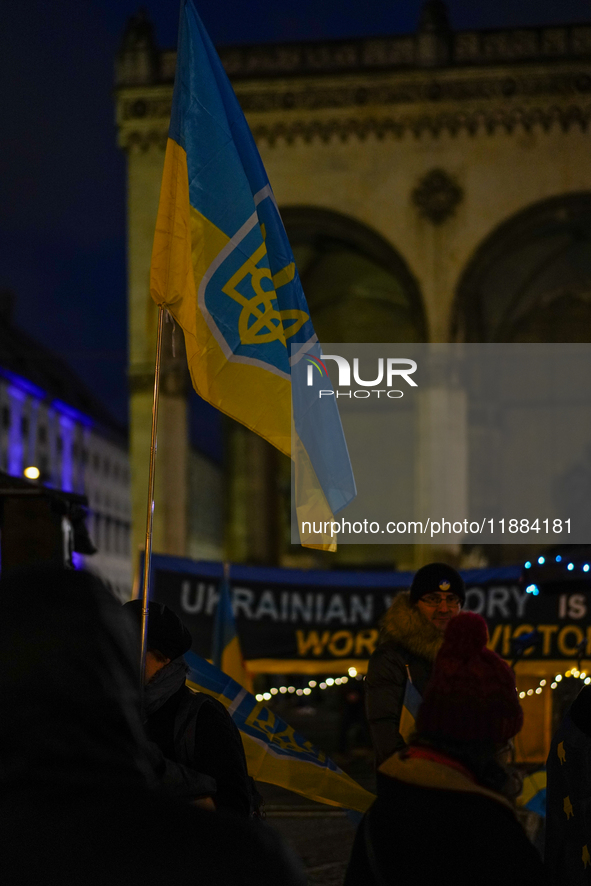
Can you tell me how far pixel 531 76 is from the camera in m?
20.6

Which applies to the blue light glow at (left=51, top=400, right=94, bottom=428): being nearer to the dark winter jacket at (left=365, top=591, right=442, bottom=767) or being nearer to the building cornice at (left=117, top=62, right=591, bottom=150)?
the building cornice at (left=117, top=62, right=591, bottom=150)

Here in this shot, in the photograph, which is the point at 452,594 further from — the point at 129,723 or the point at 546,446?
the point at 546,446

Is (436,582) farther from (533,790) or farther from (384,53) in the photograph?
(384,53)

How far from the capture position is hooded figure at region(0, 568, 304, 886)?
1.30 meters

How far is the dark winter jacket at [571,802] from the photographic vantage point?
11.7 feet

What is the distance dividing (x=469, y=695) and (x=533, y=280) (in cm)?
2568

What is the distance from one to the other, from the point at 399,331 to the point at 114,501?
49773mm

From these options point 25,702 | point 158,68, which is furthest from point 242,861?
point 158,68

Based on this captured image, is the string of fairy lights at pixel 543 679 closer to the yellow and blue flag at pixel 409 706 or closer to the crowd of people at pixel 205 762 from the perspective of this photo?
the yellow and blue flag at pixel 409 706

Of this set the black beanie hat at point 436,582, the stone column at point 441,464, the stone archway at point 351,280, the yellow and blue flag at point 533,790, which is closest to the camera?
the black beanie hat at point 436,582

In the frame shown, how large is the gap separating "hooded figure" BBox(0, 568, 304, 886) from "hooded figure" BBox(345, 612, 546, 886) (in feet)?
3.70

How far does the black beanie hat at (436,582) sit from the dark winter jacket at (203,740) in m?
1.34

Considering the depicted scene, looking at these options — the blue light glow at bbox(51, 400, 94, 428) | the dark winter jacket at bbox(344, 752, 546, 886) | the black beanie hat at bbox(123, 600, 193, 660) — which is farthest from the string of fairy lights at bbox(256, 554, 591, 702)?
the blue light glow at bbox(51, 400, 94, 428)

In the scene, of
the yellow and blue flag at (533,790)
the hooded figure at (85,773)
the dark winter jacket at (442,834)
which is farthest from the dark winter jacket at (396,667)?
the yellow and blue flag at (533,790)
